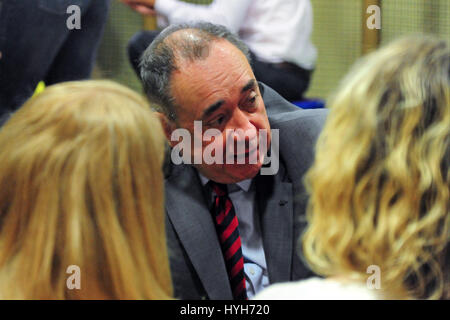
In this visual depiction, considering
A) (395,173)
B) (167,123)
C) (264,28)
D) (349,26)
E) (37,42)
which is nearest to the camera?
(395,173)

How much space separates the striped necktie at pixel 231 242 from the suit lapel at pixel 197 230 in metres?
0.03

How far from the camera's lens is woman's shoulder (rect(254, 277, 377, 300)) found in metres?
0.89

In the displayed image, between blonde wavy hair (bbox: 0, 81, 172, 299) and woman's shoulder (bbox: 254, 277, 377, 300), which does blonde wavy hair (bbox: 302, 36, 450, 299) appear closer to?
woman's shoulder (bbox: 254, 277, 377, 300)

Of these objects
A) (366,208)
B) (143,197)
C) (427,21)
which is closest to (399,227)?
(366,208)

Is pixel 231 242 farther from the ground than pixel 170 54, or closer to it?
closer to it

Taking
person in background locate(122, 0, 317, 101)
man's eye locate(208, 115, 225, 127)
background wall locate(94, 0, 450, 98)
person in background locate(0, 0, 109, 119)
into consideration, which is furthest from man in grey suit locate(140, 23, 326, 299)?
background wall locate(94, 0, 450, 98)

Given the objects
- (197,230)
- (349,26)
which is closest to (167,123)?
(197,230)

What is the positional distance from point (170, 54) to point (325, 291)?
74 cm

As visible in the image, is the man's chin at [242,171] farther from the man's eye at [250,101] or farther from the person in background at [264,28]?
the person in background at [264,28]

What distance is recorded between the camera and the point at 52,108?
91 centimetres

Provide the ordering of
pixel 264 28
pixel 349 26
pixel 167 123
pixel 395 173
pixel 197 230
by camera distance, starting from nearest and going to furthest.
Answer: pixel 395 173, pixel 197 230, pixel 167 123, pixel 264 28, pixel 349 26

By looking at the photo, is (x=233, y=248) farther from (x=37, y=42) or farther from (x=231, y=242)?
(x=37, y=42)

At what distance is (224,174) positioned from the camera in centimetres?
→ 144
